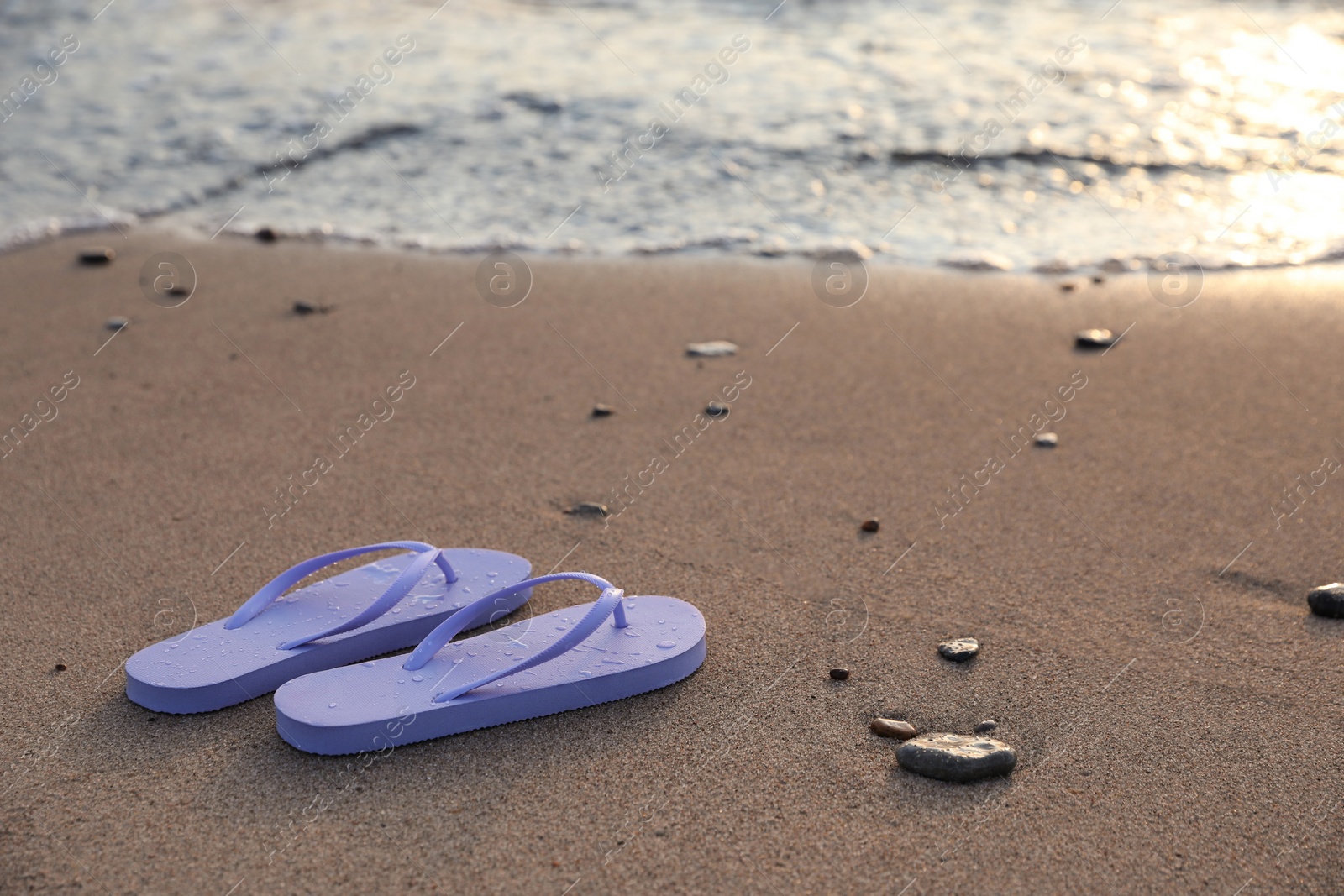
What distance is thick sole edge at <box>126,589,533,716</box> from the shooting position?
1.95 m

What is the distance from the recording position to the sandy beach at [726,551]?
5.41ft

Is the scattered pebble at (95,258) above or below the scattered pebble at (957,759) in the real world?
above

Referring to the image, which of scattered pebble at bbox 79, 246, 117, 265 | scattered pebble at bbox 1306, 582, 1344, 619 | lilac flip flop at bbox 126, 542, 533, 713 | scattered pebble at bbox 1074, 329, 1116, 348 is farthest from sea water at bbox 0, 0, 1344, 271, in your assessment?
lilac flip flop at bbox 126, 542, 533, 713

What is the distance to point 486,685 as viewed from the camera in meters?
1.94

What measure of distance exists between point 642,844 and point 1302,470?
2.21 metres

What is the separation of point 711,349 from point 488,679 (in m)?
1.95

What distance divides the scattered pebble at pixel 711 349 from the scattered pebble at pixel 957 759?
201 centimetres

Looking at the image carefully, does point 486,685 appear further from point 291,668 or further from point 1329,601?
point 1329,601

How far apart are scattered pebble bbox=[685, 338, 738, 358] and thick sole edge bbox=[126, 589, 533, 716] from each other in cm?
149

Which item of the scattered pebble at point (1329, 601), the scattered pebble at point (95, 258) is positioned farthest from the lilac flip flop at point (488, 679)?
the scattered pebble at point (95, 258)

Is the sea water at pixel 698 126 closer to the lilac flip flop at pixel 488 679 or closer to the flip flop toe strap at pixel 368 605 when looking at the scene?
the flip flop toe strap at pixel 368 605

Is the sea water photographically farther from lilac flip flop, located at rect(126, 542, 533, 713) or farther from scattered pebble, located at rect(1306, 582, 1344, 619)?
lilac flip flop, located at rect(126, 542, 533, 713)

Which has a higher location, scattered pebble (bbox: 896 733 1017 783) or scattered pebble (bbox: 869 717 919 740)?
scattered pebble (bbox: 896 733 1017 783)

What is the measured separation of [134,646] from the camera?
7.10 ft
